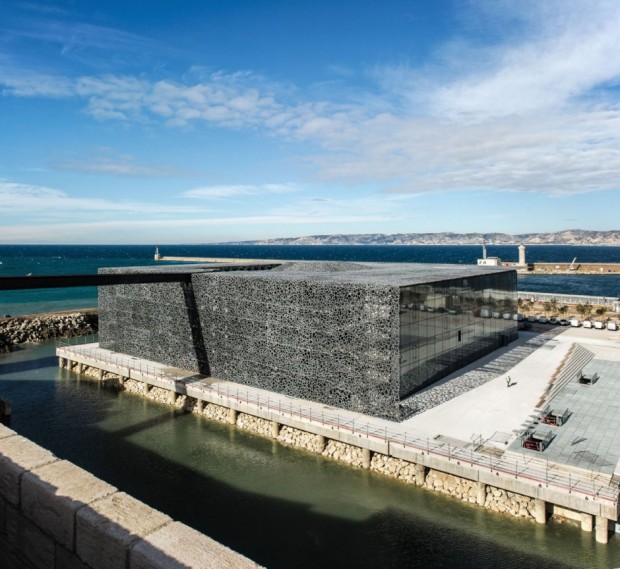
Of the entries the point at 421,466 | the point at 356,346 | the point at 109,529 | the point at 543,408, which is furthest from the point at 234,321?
the point at 109,529

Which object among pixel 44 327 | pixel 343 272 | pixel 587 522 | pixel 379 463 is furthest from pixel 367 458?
pixel 44 327

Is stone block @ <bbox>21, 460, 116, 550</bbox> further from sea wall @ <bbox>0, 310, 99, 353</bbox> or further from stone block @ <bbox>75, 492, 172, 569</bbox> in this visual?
sea wall @ <bbox>0, 310, 99, 353</bbox>

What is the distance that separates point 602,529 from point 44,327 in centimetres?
6525

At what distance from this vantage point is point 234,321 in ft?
123

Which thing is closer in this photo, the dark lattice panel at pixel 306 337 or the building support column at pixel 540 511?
the building support column at pixel 540 511

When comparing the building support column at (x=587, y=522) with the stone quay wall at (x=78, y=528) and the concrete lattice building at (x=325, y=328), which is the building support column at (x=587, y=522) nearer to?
the concrete lattice building at (x=325, y=328)

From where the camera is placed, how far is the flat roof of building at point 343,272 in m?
33.3

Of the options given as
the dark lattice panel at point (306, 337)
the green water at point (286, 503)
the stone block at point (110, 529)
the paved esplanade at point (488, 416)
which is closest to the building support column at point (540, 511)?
the green water at point (286, 503)

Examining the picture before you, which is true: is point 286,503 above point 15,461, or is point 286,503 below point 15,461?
below

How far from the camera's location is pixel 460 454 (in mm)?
23844

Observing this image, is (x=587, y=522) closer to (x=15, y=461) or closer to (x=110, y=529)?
(x=110, y=529)

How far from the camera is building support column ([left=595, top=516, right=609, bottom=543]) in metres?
19.9

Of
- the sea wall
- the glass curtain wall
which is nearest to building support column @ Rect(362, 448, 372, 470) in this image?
the glass curtain wall

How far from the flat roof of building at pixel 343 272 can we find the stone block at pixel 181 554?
952 inches
